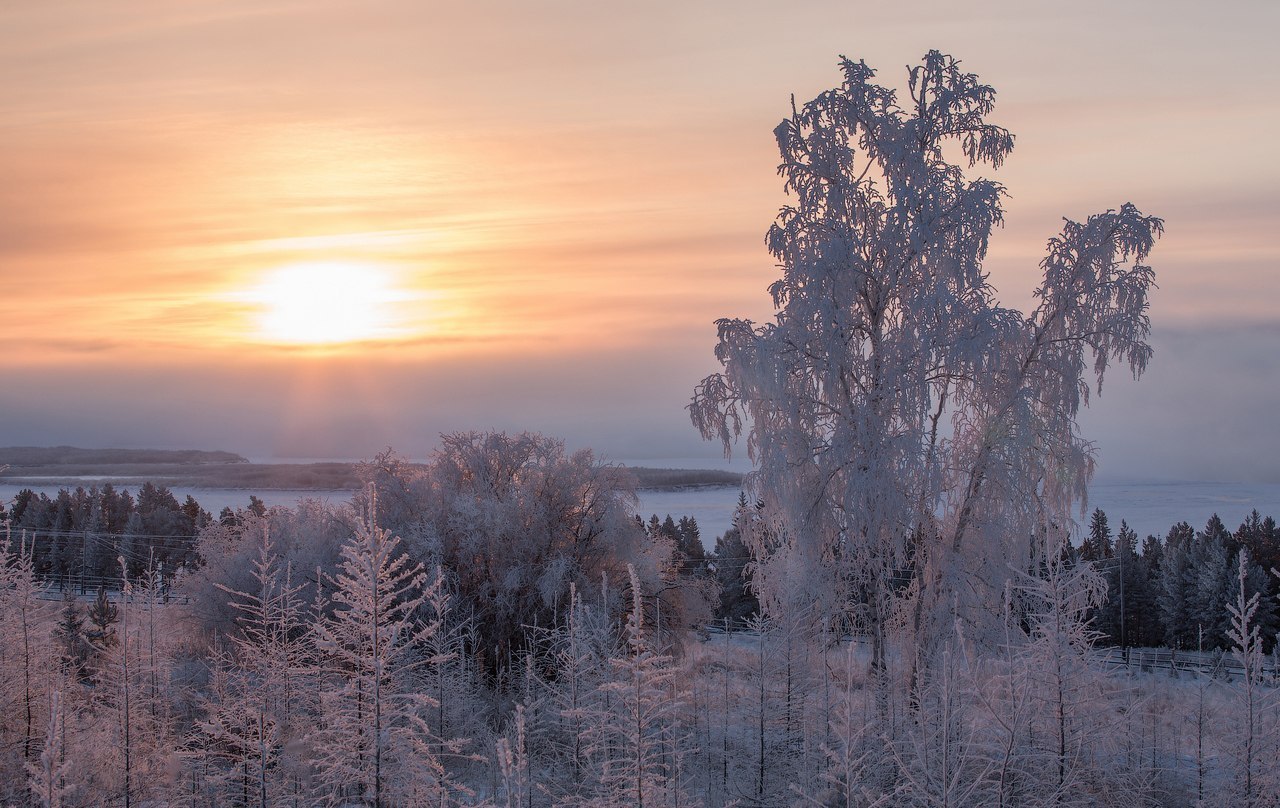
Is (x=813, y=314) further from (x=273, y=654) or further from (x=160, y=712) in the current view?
(x=160, y=712)

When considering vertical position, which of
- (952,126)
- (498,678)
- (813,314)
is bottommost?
(498,678)

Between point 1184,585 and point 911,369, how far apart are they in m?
29.9

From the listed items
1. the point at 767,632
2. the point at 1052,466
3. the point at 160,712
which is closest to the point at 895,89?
the point at 1052,466

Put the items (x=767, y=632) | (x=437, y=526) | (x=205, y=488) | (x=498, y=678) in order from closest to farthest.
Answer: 1. (x=767, y=632)
2. (x=498, y=678)
3. (x=437, y=526)
4. (x=205, y=488)

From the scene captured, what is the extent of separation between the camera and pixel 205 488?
91.0 meters

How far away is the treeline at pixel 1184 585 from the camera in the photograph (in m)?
35.7

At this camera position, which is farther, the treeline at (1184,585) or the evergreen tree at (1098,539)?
the evergreen tree at (1098,539)

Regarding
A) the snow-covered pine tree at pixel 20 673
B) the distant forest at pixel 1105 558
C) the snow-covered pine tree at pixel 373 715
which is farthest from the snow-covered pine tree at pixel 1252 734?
the snow-covered pine tree at pixel 20 673

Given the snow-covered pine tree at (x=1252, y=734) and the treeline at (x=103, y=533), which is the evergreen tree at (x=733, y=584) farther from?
the snow-covered pine tree at (x=1252, y=734)

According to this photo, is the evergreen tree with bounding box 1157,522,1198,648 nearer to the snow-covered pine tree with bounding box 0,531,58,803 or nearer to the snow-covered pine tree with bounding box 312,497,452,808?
the snow-covered pine tree with bounding box 312,497,452,808

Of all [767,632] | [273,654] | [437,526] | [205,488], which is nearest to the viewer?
[273,654]

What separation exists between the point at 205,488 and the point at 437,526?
75.3m

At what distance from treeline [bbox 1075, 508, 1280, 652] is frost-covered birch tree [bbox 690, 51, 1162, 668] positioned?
70.9 feet

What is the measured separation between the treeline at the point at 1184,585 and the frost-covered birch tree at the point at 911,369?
70.9ft
